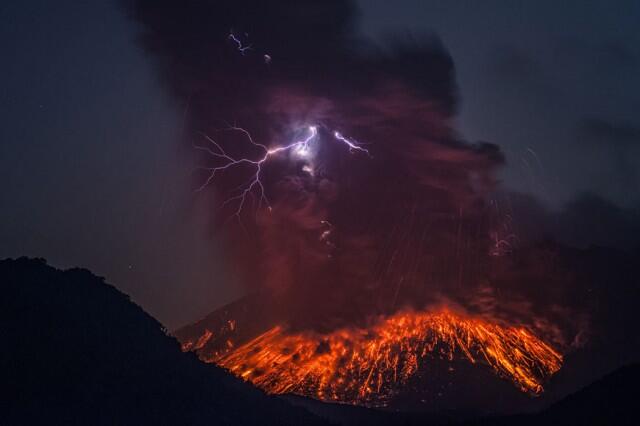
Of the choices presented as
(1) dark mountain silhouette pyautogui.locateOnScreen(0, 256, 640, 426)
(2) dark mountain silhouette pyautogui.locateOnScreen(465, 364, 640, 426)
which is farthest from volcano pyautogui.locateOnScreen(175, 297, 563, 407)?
(1) dark mountain silhouette pyautogui.locateOnScreen(0, 256, 640, 426)

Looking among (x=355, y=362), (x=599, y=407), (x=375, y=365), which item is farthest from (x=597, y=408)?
(x=355, y=362)

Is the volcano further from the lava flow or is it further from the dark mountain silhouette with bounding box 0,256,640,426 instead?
the dark mountain silhouette with bounding box 0,256,640,426

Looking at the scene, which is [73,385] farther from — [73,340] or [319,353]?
[319,353]

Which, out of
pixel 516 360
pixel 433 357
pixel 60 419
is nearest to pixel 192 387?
pixel 60 419

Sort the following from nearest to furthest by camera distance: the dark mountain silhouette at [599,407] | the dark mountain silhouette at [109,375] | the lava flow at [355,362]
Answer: the dark mountain silhouette at [109,375], the dark mountain silhouette at [599,407], the lava flow at [355,362]

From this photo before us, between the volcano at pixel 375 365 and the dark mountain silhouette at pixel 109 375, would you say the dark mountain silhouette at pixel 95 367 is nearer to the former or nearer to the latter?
the dark mountain silhouette at pixel 109 375

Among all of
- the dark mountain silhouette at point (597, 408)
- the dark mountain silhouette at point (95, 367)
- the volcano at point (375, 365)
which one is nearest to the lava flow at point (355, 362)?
the volcano at point (375, 365)

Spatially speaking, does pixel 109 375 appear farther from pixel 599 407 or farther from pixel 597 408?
pixel 599 407
